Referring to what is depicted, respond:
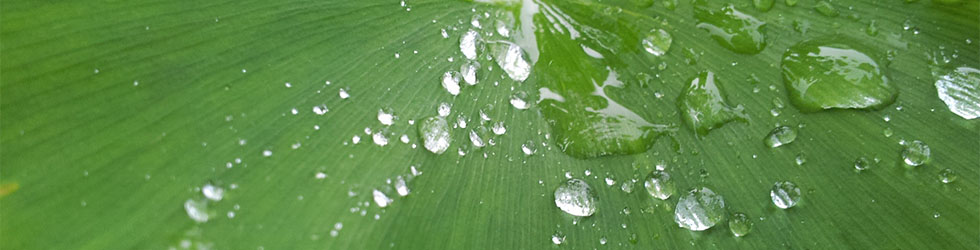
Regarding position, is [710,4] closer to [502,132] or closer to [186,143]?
[502,132]

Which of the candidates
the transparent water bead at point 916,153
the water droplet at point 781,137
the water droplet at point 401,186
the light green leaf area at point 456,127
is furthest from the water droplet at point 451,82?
the transparent water bead at point 916,153

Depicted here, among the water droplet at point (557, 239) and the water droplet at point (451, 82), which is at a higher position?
the water droplet at point (451, 82)

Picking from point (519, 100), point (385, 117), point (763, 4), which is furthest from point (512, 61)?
point (763, 4)

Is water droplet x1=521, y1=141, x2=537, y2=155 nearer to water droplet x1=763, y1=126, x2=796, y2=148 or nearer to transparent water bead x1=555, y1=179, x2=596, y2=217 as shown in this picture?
transparent water bead x1=555, y1=179, x2=596, y2=217

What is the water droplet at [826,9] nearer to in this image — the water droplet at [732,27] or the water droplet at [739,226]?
the water droplet at [732,27]

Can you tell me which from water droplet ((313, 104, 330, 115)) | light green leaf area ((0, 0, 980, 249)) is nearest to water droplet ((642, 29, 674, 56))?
light green leaf area ((0, 0, 980, 249))

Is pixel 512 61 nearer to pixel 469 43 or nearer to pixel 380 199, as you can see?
pixel 469 43
